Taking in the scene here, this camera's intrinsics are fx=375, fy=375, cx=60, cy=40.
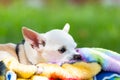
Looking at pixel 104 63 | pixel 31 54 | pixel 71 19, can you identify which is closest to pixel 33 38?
pixel 31 54

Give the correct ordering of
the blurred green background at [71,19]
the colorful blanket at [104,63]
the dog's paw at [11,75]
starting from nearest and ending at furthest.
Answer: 1. the dog's paw at [11,75]
2. the colorful blanket at [104,63]
3. the blurred green background at [71,19]

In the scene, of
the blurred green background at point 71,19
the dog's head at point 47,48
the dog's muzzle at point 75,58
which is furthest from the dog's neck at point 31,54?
the blurred green background at point 71,19

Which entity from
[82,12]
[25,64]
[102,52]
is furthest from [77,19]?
[25,64]

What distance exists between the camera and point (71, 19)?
187cm

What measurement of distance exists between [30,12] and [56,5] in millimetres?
146

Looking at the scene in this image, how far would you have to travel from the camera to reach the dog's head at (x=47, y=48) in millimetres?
1421

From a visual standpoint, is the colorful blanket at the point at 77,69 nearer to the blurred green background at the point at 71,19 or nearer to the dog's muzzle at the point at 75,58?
the dog's muzzle at the point at 75,58

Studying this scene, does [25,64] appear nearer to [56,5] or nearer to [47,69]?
[47,69]

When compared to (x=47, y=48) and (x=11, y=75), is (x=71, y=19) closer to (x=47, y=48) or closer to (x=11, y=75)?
(x=47, y=48)

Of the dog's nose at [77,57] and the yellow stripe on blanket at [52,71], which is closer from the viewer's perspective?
the yellow stripe on blanket at [52,71]

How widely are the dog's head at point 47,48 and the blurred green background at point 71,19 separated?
318 mm

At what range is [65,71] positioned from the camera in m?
1.35

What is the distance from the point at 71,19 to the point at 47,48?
1.56 ft

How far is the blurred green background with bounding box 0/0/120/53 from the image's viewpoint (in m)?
1.82
